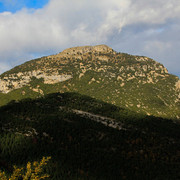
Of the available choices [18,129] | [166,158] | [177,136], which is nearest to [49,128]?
[18,129]

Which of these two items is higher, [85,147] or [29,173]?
[29,173]

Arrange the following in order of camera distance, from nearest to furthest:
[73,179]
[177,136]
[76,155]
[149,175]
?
[73,179]
[149,175]
[76,155]
[177,136]

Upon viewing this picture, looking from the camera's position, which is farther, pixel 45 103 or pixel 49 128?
pixel 45 103

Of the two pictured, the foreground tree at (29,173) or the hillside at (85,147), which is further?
the hillside at (85,147)

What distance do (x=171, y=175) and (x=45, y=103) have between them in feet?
419

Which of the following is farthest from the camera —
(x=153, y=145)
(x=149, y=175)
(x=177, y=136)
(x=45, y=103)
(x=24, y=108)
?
(x=45, y=103)

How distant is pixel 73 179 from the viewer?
A: 68.5 m

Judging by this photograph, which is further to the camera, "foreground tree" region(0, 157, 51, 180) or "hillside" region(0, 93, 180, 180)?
"hillside" region(0, 93, 180, 180)

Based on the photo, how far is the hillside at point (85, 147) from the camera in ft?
244

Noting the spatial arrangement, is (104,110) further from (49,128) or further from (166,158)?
(166,158)

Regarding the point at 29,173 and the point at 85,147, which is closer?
the point at 29,173

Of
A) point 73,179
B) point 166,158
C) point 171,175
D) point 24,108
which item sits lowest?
point 73,179

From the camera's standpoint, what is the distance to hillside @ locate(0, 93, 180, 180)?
7438 centimetres

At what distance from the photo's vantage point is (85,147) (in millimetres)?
91688
